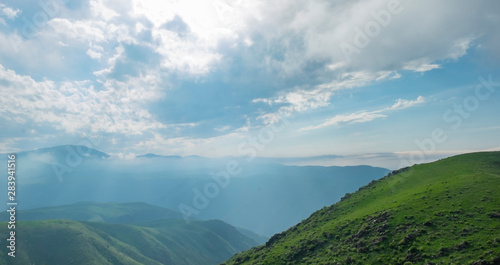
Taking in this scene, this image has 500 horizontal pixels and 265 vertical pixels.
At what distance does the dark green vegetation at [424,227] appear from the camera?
123ft

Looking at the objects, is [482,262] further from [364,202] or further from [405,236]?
[364,202]

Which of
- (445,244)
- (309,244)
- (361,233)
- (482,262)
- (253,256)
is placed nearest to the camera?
(482,262)

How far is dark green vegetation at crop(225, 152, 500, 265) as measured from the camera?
3750 centimetres

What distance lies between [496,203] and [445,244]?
14.4 meters

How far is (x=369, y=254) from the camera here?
44.3 m

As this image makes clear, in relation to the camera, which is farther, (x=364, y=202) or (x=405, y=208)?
(x=364, y=202)

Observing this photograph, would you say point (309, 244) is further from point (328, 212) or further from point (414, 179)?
point (414, 179)

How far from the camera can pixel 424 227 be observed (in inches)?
1754

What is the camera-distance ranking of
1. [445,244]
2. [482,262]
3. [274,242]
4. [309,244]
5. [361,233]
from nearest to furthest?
[482,262]
[445,244]
[361,233]
[309,244]
[274,242]

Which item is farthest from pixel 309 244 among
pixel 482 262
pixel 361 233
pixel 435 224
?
pixel 482 262

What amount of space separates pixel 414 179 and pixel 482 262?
44.8 meters

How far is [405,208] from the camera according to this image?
53.1m

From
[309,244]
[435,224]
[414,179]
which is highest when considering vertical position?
[414,179]

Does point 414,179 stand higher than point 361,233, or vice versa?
point 414,179
